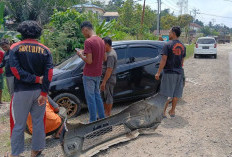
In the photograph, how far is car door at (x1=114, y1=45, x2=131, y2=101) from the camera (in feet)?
17.8

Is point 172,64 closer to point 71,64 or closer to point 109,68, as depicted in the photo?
point 109,68

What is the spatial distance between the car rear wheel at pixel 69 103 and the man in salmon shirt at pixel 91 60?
921 mm

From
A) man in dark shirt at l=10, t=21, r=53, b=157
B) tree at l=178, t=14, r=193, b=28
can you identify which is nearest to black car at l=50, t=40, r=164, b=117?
man in dark shirt at l=10, t=21, r=53, b=157

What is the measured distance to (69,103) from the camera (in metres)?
4.99

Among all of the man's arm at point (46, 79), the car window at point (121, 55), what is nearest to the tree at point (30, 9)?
the car window at point (121, 55)

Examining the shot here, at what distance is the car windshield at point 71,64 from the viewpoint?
519cm

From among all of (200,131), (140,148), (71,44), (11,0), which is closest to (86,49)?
(140,148)

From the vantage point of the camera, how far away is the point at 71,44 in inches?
405

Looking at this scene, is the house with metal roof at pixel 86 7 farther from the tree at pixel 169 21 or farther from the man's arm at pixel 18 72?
the tree at pixel 169 21

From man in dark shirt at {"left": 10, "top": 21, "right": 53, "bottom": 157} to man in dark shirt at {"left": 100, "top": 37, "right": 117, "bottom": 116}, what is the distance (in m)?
1.52

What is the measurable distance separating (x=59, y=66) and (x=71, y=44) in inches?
193

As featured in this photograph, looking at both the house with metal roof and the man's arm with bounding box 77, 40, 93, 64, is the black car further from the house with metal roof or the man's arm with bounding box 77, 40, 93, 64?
the house with metal roof

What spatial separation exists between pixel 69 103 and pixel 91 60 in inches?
59.7

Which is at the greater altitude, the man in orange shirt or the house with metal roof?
A: the house with metal roof
